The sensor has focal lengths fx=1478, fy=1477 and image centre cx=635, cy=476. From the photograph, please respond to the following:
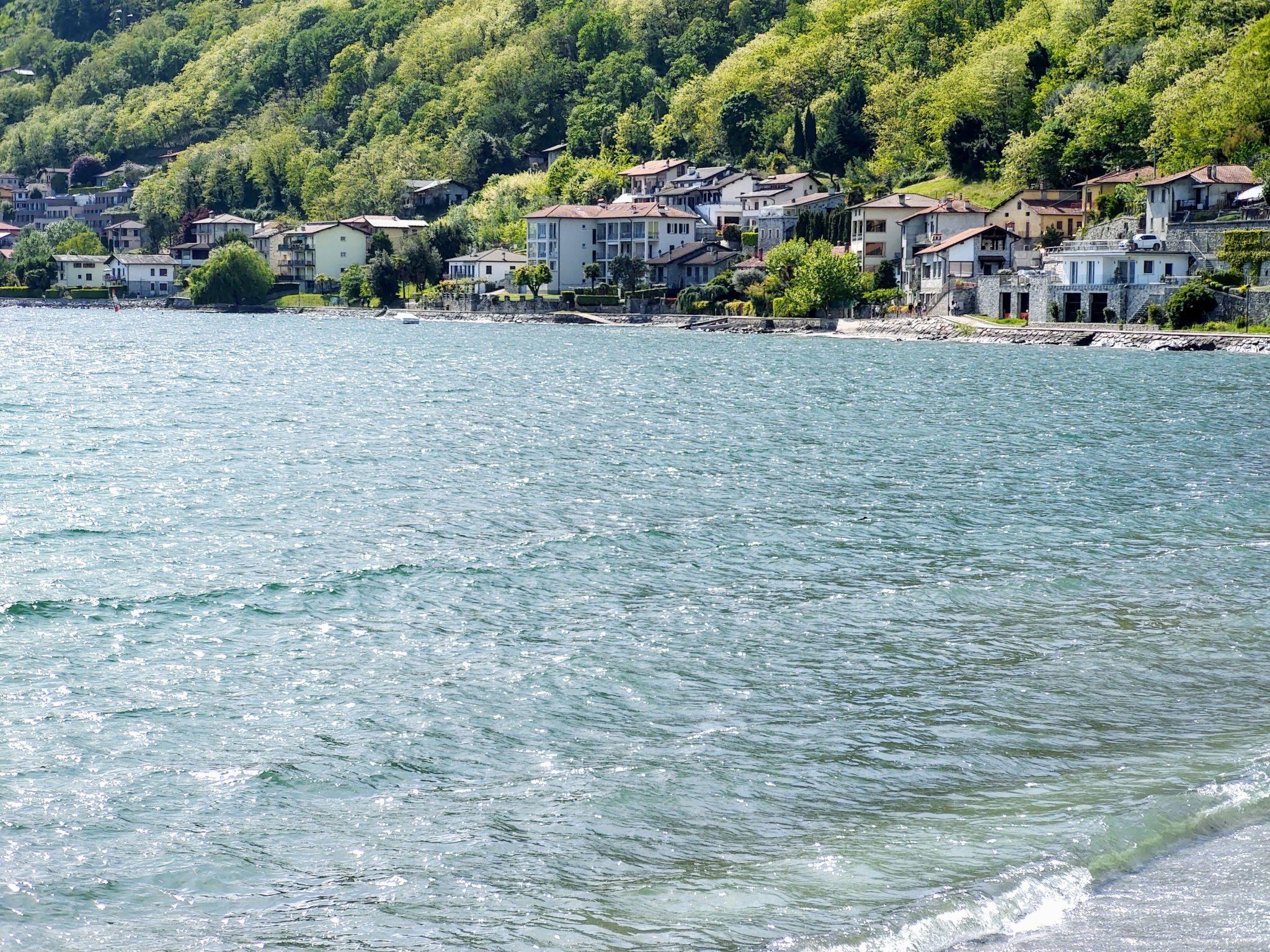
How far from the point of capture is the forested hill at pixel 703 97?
79.6 metres

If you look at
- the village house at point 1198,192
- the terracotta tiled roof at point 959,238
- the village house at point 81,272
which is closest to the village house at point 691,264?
the terracotta tiled roof at point 959,238

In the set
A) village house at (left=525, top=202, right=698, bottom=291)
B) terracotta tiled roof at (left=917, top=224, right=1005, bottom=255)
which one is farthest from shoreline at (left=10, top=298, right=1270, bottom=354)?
village house at (left=525, top=202, right=698, bottom=291)

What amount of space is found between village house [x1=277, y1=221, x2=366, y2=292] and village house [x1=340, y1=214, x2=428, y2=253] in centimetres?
93

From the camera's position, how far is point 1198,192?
62094 mm

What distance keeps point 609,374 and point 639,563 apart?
102ft

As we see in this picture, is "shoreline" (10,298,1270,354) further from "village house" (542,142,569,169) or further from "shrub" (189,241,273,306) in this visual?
"village house" (542,142,569,169)

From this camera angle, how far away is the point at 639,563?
16.4m

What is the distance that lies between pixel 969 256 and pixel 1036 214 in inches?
254

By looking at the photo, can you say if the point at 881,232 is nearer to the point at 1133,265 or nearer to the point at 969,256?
the point at 969,256

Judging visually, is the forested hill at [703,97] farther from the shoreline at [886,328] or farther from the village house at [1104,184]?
the shoreline at [886,328]

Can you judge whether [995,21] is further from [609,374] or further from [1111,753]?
[1111,753]

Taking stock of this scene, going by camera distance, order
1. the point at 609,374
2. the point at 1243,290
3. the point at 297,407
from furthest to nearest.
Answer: the point at 1243,290 → the point at 609,374 → the point at 297,407

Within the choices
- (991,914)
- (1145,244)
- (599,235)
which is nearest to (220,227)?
(599,235)

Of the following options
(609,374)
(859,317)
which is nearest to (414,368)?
(609,374)
